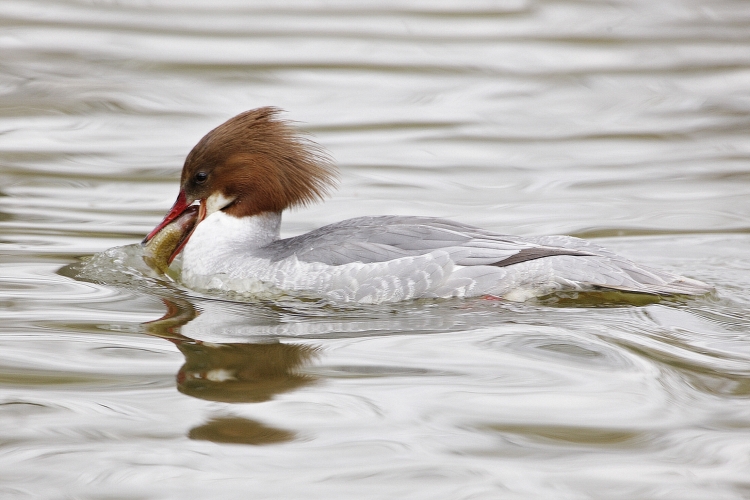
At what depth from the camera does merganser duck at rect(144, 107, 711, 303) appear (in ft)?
20.7

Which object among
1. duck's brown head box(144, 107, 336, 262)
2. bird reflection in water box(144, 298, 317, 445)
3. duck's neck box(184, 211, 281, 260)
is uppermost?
duck's brown head box(144, 107, 336, 262)

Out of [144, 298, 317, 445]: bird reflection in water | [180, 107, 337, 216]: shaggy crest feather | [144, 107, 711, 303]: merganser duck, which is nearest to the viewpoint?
[144, 298, 317, 445]: bird reflection in water

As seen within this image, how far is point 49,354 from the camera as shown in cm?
548

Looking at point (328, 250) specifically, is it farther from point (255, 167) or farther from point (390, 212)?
point (390, 212)

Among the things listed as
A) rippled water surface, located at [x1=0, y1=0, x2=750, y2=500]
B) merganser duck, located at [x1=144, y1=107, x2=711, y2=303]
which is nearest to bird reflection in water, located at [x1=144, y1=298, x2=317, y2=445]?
rippled water surface, located at [x1=0, y1=0, x2=750, y2=500]

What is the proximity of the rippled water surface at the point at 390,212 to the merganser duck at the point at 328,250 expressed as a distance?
155 mm

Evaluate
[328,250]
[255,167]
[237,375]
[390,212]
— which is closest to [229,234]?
[255,167]

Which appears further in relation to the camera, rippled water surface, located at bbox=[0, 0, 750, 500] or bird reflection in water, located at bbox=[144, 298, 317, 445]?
bird reflection in water, located at bbox=[144, 298, 317, 445]

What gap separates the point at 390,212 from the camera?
8.88m

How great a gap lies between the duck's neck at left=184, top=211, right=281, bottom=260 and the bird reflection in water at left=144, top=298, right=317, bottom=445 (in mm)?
985

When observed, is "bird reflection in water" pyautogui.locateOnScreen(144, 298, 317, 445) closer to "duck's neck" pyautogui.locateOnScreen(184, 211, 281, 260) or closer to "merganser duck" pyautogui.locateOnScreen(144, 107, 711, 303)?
"merganser duck" pyautogui.locateOnScreen(144, 107, 711, 303)

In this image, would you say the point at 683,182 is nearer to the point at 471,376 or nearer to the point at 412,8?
the point at 471,376

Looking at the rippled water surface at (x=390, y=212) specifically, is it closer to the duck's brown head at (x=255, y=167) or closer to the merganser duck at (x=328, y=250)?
the merganser duck at (x=328, y=250)

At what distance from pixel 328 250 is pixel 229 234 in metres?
0.82
